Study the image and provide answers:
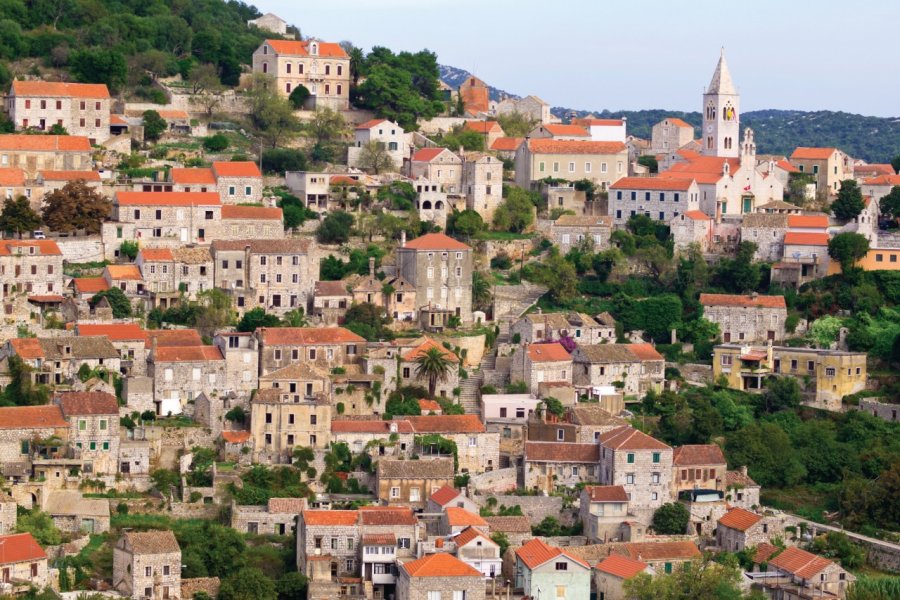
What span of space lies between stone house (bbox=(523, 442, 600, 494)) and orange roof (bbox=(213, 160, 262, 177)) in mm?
16967

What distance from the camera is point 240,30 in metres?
90.8

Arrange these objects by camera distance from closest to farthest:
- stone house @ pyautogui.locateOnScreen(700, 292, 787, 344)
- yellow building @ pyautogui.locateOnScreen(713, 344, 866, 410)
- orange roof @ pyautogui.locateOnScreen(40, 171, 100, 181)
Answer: yellow building @ pyautogui.locateOnScreen(713, 344, 866, 410)
orange roof @ pyautogui.locateOnScreen(40, 171, 100, 181)
stone house @ pyautogui.locateOnScreen(700, 292, 787, 344)

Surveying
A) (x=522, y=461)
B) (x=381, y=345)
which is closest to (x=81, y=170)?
(x=381, y=345)

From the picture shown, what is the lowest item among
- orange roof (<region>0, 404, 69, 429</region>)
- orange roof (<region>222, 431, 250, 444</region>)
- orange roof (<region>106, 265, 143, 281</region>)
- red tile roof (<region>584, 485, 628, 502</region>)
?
red tile roof (<region>584, 485, 628, 502</region>)

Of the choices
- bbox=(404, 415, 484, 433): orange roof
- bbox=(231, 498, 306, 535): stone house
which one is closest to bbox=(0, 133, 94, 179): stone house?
bbox=(404, 415, 484, 433): orange roof

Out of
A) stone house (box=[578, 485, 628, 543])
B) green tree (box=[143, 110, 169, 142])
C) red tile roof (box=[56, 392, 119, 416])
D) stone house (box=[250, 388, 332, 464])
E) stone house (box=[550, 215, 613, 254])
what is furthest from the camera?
green tree (box=[143, 110, 169, 142])

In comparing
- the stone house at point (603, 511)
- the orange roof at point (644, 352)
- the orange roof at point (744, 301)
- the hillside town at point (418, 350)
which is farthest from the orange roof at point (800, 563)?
the orange roof at point (744, 301)

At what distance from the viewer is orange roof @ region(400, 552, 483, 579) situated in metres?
51.2

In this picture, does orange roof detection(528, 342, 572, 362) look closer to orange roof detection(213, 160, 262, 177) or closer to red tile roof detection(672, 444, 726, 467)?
red tile roof detection(672, 444, 726, 467)

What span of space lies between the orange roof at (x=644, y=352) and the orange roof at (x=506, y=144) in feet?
56.4

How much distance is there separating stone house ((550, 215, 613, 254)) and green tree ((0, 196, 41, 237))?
19316 mm

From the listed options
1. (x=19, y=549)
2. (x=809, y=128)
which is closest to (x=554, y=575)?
(x=19, y=549)

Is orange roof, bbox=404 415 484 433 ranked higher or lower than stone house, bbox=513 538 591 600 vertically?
higher

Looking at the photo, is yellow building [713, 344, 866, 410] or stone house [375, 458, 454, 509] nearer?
stone house [375, 458, 454, 509]
